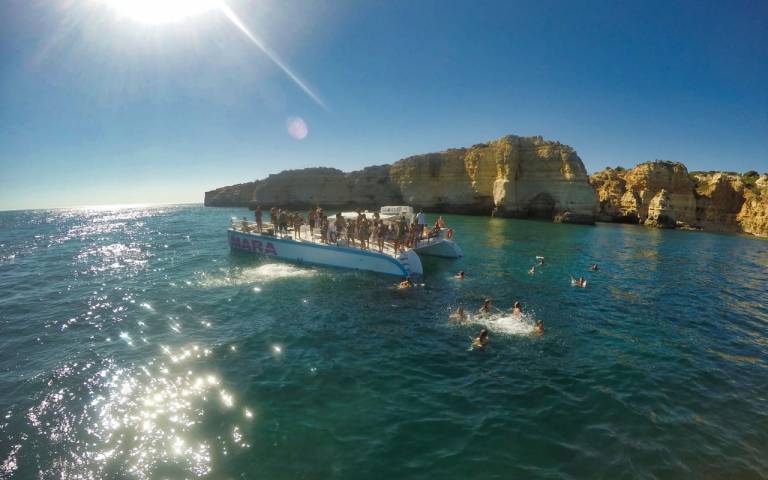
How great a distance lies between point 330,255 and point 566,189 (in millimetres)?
41791

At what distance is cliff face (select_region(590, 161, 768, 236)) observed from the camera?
46469 millimetres

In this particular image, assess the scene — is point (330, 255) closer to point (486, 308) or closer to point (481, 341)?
point (486, 308)

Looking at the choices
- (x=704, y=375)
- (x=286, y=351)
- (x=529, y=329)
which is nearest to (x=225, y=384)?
(x=286, y=351)

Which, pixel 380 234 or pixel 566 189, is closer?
pixel 380 234

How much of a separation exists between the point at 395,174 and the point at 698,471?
214ft

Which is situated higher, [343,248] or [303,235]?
[303,235]

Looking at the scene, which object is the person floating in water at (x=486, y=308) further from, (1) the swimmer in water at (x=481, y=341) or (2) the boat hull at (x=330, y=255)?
(2) the boat hull at (x=330, y=255)

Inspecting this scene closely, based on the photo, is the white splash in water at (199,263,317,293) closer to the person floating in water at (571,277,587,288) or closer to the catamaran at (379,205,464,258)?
the catamaran at (379,205,464,258)

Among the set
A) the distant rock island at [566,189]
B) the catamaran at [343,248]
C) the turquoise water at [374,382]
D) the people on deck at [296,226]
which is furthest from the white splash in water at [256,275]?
the distant rock island at [566,189]

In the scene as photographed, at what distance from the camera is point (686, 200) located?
49.8 meters

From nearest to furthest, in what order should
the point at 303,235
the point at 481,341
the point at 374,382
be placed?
the point at 374,382, the point at 481,341, the point at 303,235

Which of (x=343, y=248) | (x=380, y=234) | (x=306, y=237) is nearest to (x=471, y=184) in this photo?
(x=306, y=237)

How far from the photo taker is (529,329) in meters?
10.8

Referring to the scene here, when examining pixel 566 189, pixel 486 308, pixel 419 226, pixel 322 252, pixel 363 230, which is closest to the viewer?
pixel 486 308
